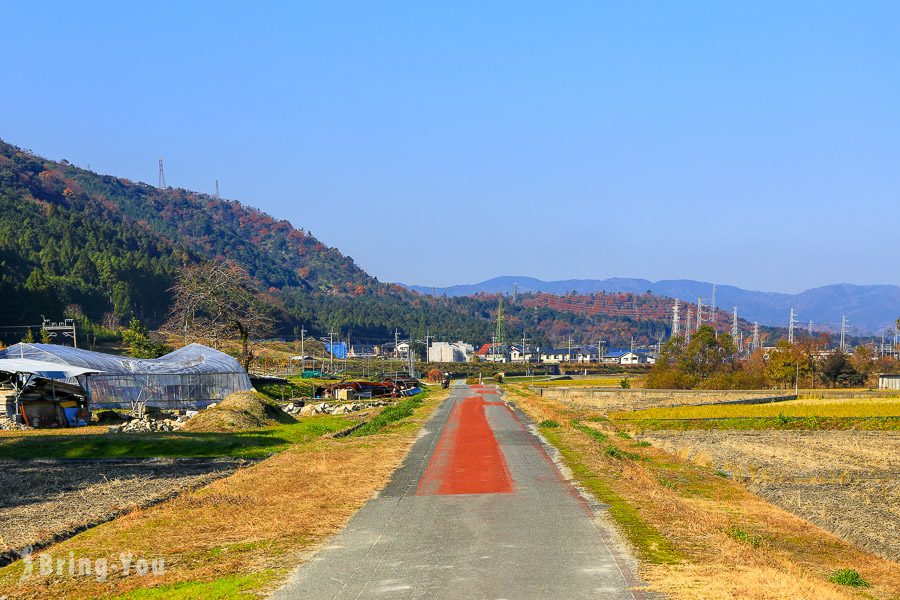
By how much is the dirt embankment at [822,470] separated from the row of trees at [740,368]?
2415 inches

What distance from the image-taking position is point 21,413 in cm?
4297

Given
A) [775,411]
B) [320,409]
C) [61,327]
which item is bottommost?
[320,409]

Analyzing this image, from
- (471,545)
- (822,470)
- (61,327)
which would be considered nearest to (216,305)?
(61,327)

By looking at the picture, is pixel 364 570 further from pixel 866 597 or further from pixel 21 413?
pixel 21 413

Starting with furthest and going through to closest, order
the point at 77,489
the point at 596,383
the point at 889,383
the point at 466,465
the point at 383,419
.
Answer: the point at 596,383, the point at 889,383, the point at 383,419, the point at 466,465, the point at 77,489

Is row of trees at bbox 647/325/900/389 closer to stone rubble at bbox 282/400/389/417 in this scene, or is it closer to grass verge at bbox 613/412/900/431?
grass verge at bbox 613/412/900/431

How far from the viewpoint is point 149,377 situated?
52.0 m

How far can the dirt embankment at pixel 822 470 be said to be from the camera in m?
18.7

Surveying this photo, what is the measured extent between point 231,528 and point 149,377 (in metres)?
38.1

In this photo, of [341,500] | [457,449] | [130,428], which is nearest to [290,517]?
[341,500]

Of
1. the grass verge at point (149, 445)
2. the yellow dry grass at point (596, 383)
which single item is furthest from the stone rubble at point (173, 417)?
the yellow dry grass at point (596, 383)

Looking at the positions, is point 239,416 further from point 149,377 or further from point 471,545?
point 471,545

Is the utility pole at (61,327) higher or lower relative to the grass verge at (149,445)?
higher

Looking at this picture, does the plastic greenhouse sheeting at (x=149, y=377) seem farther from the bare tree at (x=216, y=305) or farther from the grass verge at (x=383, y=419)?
the bare tree at (x=216, y=305)
